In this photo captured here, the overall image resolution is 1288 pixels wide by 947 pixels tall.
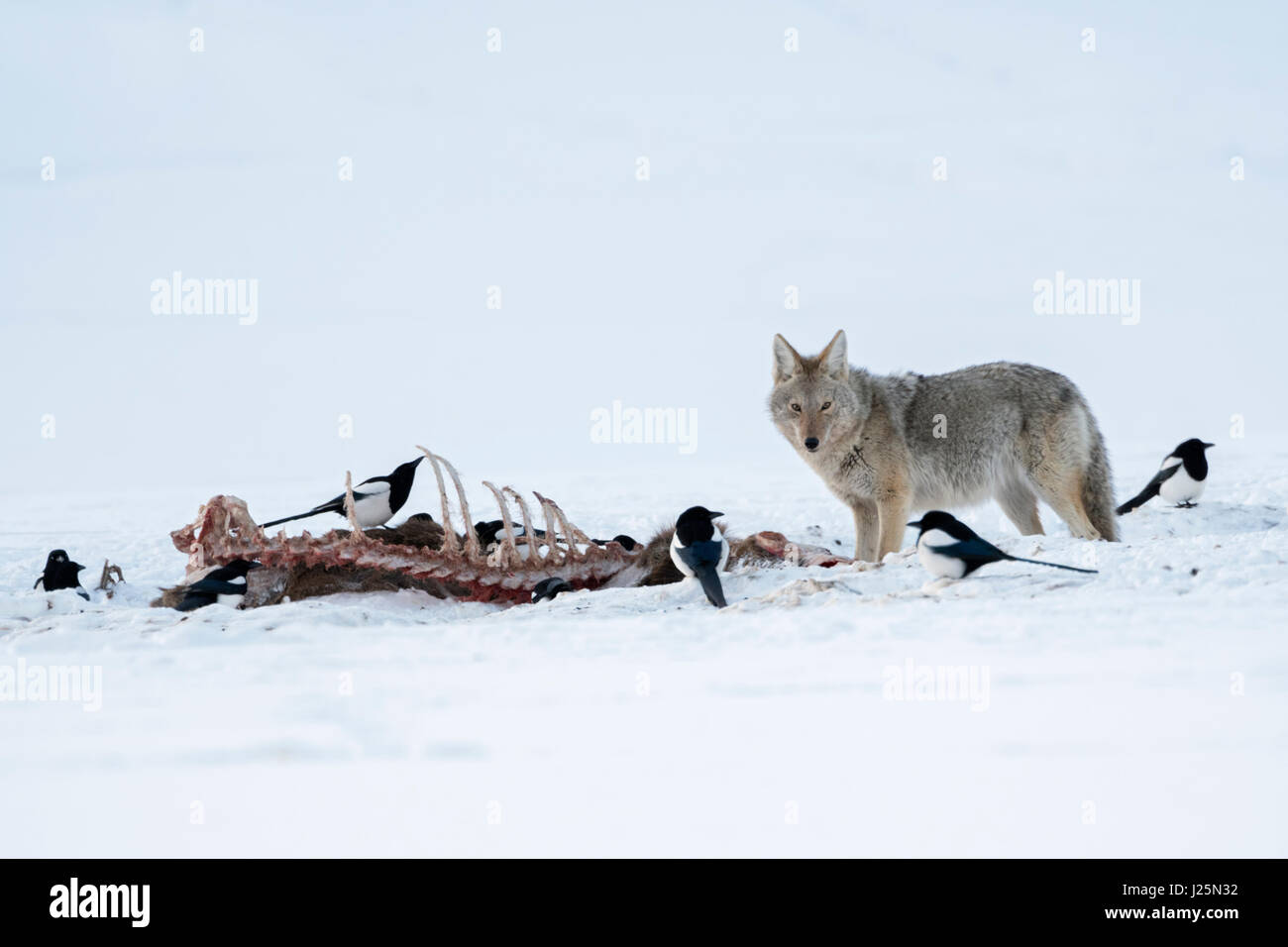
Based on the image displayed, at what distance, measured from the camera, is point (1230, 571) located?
6.66 metres

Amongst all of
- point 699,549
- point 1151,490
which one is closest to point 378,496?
point 699,549

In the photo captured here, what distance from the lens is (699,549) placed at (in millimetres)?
7691

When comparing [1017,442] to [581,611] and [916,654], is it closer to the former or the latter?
[581,611]

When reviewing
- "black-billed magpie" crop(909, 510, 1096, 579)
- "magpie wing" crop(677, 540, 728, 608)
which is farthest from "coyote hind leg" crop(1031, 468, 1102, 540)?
"magpie wing" crop(677, 540, 728, 608)

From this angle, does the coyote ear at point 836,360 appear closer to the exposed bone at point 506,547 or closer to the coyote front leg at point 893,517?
the coyote front leg at point 893,517

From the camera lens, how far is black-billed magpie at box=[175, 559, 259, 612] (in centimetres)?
827

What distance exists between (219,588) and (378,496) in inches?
65.4

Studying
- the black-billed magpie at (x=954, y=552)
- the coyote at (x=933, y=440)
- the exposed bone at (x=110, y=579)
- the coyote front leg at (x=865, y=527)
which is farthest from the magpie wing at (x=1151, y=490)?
the exposed bone at (x=110, y=579)

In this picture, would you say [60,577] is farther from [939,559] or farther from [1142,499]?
[1142,499]

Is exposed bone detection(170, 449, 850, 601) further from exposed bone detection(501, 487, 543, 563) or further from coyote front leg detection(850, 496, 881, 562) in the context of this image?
coyote front leg detection(850, 496, 881, 562)

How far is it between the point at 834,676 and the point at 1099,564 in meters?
2.60

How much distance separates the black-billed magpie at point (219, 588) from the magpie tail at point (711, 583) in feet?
10.3

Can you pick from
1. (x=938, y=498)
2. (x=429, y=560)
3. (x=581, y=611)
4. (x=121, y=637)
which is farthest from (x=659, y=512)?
(x=121, y=637)

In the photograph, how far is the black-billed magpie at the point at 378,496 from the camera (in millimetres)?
9680
